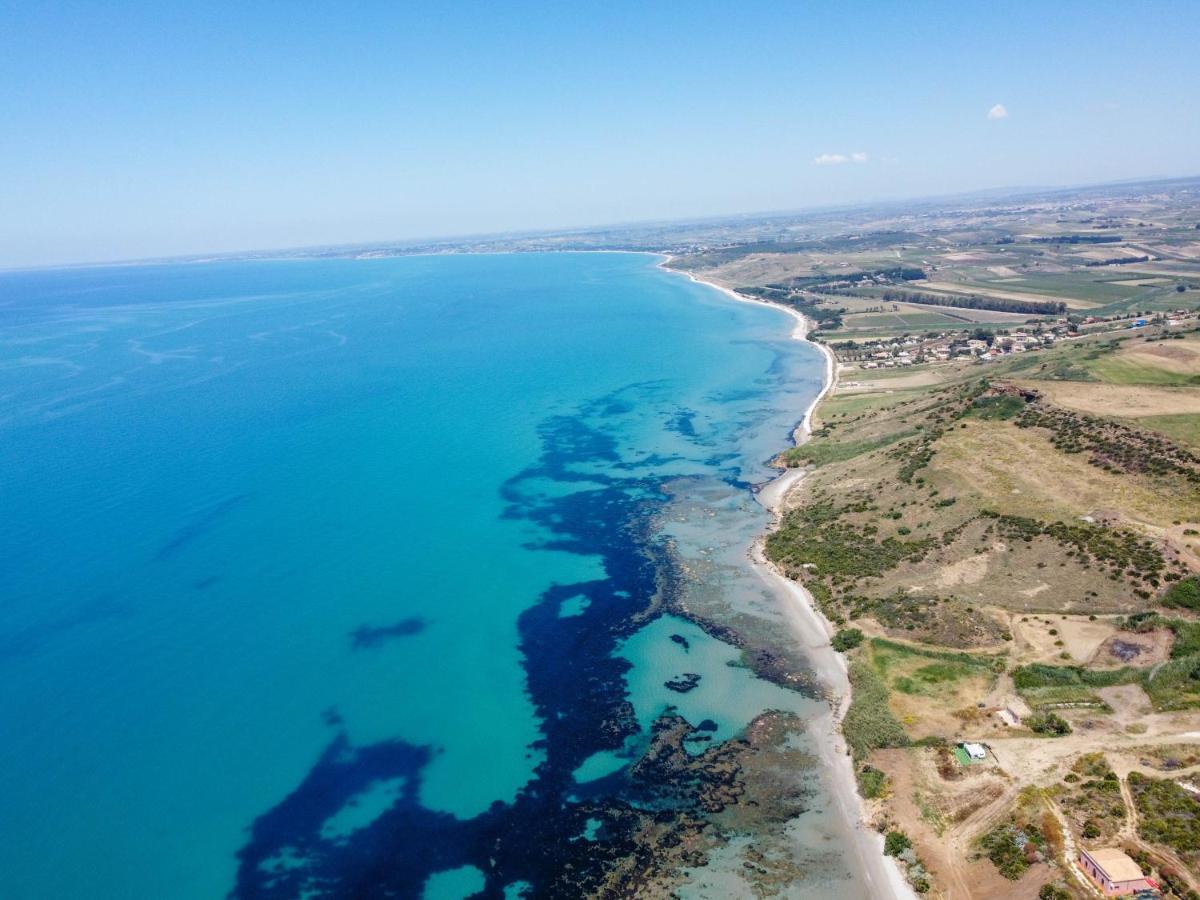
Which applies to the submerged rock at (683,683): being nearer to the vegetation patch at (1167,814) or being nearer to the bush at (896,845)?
the bush at (896,845)

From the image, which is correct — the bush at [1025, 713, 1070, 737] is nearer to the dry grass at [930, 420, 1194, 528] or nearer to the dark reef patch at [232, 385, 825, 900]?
the dark reef patch at [232, 385, 825, 900]

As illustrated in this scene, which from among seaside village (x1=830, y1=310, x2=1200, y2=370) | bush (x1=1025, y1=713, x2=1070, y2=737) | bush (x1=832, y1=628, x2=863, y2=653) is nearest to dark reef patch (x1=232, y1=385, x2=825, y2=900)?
bush (x1=832, y1=628, x2=863, y2=653)

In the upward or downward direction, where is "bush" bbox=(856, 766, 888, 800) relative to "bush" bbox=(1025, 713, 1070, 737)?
downward

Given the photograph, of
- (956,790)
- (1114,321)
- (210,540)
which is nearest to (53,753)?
(210,540)

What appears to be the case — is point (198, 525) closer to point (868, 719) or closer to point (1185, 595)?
point (868, 719)

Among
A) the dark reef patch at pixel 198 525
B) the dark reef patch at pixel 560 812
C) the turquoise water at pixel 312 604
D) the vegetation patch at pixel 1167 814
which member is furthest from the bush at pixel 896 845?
the dark reef patch at pixel 198 525

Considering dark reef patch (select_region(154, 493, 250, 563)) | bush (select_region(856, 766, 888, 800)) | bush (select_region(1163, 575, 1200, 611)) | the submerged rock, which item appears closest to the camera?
bush (select_region(856, 766, 888, 800))
